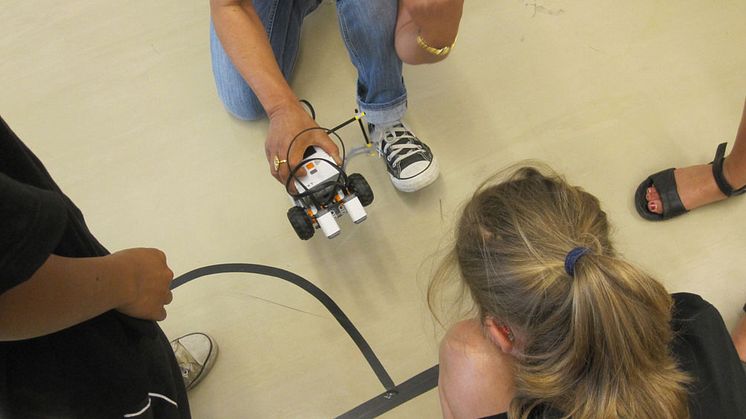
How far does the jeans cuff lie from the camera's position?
109 cm

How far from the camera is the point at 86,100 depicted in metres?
1.29

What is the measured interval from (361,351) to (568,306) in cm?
57

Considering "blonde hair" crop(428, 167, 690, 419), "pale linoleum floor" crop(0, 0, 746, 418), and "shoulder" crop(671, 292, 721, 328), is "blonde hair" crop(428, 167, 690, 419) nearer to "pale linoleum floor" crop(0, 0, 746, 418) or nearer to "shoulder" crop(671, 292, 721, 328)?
"shoulder" crop(671, 292, 721, 328)

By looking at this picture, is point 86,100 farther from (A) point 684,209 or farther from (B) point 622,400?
(A) point 684,209

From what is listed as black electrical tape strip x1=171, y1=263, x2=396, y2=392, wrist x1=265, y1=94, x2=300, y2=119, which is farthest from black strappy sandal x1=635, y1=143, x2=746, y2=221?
wrist x1=265, y1=94, x2=300, y2=119

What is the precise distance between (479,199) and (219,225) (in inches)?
27.3

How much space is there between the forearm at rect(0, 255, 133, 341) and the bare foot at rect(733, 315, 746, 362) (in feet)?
3.69

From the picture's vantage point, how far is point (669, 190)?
110 centimetres

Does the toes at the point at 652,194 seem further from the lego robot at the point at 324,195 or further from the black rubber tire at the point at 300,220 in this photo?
the black rubber tire at the point at 300,220

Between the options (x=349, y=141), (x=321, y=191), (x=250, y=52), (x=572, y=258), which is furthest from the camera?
(x=349, y=141)

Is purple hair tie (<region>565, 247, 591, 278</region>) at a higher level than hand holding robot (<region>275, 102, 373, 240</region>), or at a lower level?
lower

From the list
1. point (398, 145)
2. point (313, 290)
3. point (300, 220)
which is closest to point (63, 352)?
point (300, 220)

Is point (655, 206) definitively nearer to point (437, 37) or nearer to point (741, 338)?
point (741, 338)

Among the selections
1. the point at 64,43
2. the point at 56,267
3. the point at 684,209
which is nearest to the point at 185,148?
the point at 64,43
